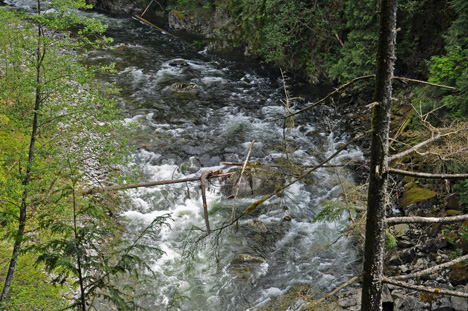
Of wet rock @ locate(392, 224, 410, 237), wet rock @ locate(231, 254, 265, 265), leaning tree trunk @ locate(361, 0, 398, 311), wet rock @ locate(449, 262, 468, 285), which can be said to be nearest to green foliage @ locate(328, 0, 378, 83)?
wet rock @ locate(392, 224, 410, 237)

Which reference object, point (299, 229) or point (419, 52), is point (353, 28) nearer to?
point (419, 52)

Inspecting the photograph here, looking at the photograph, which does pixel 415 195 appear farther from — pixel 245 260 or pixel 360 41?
pixel 360 41

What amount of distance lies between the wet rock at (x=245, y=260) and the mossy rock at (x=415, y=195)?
12.3 feet

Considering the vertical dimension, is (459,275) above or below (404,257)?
above

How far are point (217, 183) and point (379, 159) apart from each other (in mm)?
8586

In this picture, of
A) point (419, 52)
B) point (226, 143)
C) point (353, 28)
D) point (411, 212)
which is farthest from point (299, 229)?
point (353, 28)

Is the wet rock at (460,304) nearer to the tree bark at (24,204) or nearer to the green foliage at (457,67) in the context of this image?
the green foliage at (457,67)

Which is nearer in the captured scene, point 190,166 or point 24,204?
point 24,204

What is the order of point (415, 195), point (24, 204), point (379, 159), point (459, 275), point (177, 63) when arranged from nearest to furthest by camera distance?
point (379, 159), point (24, 204), point (459, 275), point (415, 195), point (177, 63)

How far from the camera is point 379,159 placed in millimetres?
2650

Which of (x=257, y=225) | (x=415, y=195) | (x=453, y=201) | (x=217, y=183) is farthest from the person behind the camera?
(x=217, y=183)

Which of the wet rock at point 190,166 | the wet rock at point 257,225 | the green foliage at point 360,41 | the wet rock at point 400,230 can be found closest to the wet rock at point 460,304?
the wet rock at point 400,230

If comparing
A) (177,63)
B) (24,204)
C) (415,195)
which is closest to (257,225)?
(415,195)

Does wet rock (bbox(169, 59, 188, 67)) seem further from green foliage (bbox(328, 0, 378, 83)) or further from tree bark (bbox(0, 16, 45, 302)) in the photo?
tree bark (bbox(0, 16, 45, 302))
